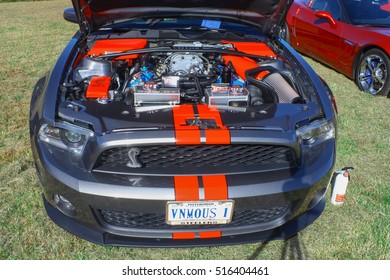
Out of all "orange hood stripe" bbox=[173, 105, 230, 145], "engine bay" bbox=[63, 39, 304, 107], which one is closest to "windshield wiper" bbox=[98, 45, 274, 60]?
"engine bay" bbox=[63, 39, 304, 107]

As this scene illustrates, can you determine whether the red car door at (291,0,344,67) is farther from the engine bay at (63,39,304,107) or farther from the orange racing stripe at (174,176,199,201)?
the orange racing stripe at (174,176,199,201)

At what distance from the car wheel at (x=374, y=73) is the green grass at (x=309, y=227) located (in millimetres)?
165

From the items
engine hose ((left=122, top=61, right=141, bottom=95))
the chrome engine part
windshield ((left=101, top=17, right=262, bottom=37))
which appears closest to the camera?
engine hose ((left=122, top=61, right=141, bottom=95))

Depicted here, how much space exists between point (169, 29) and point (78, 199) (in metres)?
1.65

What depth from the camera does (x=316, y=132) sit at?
77.6 inches

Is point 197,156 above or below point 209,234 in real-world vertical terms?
above

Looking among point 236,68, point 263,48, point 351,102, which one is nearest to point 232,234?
point 236,68

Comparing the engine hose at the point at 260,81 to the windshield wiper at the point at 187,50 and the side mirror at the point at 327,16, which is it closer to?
the windshield wiper at the point at 187,50

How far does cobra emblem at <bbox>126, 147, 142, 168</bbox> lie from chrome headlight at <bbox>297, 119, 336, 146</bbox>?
0.77m

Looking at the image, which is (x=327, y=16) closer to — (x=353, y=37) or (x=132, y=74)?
(x=353, y=37)

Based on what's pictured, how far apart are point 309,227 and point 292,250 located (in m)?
0.23

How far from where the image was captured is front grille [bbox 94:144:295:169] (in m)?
1.79

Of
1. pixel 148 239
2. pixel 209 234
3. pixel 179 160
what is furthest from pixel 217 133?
pixel 148 239

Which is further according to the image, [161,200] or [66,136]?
[66,136]
